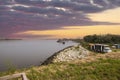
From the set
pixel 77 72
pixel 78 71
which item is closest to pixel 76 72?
pixel 77 72

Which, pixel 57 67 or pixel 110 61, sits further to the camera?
pixel 110 61

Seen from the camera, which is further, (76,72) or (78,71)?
(78,71)

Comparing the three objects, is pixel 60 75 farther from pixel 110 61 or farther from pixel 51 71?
pixel 110 61

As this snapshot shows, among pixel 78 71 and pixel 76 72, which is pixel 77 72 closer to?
pixel 76 72

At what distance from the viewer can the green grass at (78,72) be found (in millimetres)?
23578

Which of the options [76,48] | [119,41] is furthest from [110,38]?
[76,48]

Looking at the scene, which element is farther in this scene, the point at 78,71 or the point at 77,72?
the point at 78,71

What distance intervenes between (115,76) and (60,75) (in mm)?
4762

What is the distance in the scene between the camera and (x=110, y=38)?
14200cm

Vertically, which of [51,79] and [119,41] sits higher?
[51,79]

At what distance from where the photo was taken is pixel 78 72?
81.4 ft

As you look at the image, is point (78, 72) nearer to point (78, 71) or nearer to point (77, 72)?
point (77, 72)

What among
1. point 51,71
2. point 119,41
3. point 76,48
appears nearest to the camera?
point 51,71

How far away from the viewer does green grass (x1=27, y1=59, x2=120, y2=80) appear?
77.4ft
